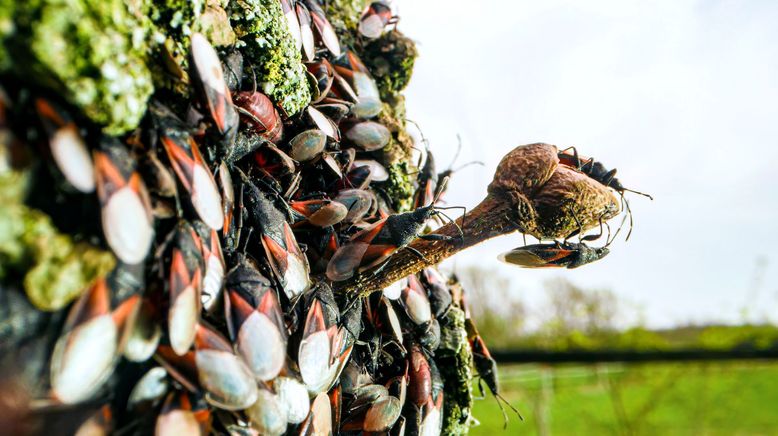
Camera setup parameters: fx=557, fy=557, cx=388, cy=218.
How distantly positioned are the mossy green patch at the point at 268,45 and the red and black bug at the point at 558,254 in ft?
0.85

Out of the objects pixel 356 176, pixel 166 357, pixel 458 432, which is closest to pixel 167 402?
pixel 166 357

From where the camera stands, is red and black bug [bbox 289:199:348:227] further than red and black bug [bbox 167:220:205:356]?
Yes

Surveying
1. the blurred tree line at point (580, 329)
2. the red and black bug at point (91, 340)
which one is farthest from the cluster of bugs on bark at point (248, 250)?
the blurred tree line at point (580, 329)

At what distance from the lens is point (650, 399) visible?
179 inches

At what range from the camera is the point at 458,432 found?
68cm

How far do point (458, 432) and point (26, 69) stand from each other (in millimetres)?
584

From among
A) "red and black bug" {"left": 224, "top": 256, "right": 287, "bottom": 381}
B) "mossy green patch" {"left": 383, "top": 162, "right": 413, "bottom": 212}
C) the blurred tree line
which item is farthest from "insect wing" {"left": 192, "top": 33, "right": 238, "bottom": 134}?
the blurred tree line

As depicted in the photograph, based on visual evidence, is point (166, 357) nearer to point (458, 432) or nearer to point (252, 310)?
point (252, 310)

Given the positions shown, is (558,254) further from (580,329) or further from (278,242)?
(580,329)

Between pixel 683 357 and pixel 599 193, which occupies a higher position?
pixel 599 193

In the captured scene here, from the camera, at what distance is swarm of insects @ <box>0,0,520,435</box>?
29 cm

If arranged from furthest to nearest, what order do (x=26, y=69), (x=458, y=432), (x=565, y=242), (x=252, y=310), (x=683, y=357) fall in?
(x=683, y=357) → (x=458, y=432) → (x=565, y=242) → (x=252, y=310) → (x=26, y=69)

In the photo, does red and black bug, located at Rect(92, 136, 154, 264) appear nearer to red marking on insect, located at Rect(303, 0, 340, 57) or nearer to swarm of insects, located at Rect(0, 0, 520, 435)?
swarm of insects, located at Rect(0, 0, 520, 435)

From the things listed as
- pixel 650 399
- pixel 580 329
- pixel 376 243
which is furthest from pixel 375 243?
pixel 580 329
